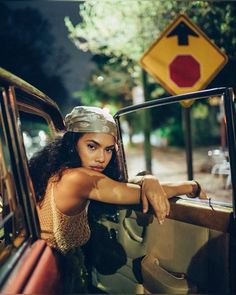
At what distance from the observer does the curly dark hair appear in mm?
2189

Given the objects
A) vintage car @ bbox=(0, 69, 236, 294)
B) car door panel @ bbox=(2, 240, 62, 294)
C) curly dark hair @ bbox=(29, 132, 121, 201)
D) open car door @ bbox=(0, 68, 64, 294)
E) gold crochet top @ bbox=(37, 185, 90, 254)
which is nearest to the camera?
car door panel @ bbox=(2, 240, 62, 294)

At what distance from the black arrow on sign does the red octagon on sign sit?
0.19 meters

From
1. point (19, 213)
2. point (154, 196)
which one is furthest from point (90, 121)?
point (19, 213)

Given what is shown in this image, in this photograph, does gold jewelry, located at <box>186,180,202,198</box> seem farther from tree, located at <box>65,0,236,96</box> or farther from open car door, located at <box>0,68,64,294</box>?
tree, located at <box>65,0,236,96</box>

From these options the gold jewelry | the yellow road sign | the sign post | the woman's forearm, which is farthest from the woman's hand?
the yellow road sign

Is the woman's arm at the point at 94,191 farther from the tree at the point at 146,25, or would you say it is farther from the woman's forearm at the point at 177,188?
the tree at the point at 146,25

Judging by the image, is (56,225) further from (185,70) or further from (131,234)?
(185,70)

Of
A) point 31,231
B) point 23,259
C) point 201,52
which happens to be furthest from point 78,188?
point 201,52

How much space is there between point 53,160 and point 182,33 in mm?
2684

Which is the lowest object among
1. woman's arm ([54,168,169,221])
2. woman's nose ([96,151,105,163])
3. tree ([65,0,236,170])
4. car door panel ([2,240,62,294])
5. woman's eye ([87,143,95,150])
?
car door panel ([2,240,62,294])

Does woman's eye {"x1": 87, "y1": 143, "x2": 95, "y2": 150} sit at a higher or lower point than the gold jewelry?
higher

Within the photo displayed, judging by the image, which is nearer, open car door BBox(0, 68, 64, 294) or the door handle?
open car door BBox(0, 68, 64, 294)

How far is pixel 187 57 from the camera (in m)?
4.25

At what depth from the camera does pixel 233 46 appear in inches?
281
